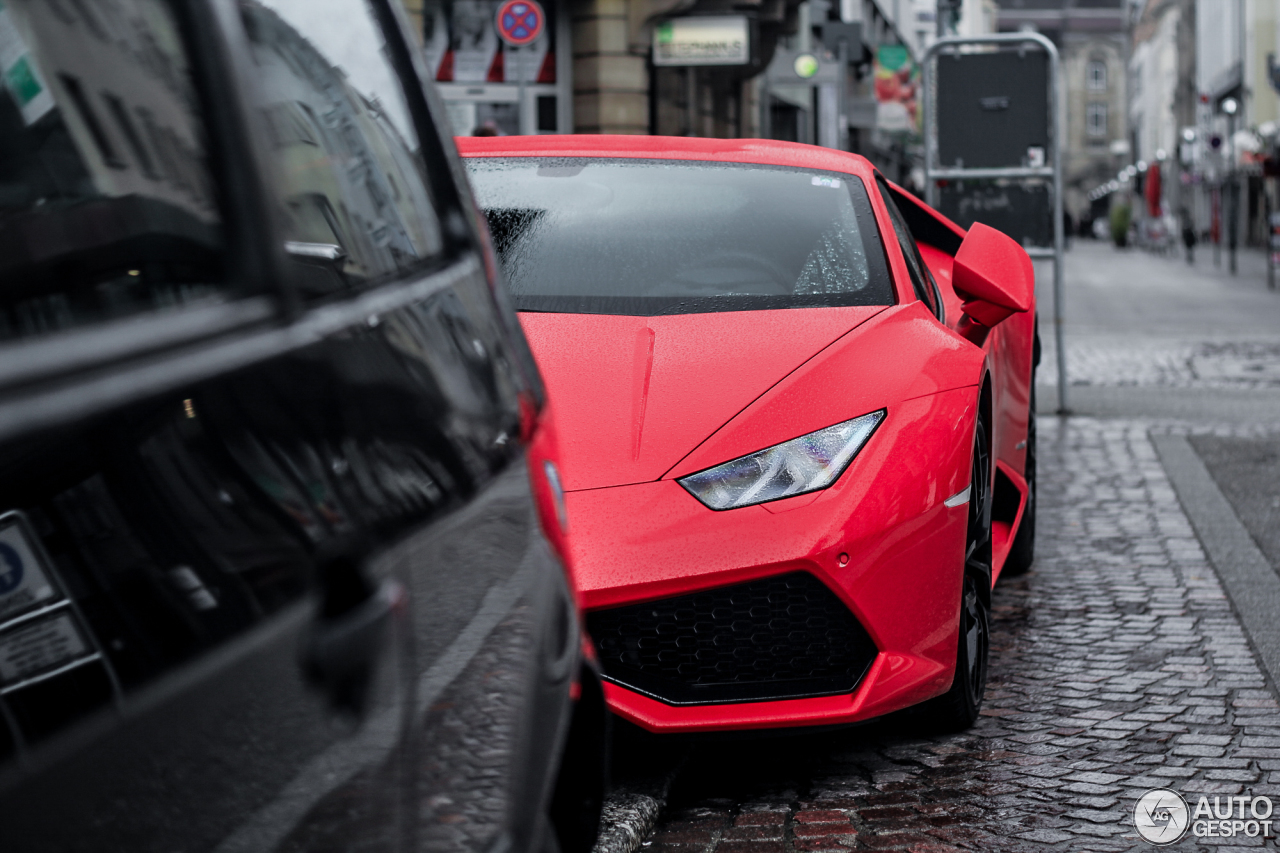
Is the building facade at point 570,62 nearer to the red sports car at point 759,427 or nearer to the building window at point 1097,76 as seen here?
the red sports car at point 759,427

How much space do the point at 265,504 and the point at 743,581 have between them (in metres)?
2.25

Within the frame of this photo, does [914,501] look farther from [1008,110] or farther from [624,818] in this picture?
[1008,110]

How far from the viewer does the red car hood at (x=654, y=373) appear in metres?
3.57


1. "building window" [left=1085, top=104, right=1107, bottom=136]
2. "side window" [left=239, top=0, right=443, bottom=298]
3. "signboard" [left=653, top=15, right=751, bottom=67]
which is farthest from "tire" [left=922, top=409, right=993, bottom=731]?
"building window" [left=1085, top=104, right=1107, bottom=136]

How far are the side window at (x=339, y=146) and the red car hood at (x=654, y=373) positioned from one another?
1558mm

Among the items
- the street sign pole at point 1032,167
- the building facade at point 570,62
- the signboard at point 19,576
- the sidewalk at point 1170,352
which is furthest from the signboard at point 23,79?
the building facade at point 570,62

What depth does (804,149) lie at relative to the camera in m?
5.12

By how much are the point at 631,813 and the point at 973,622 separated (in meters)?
1.14

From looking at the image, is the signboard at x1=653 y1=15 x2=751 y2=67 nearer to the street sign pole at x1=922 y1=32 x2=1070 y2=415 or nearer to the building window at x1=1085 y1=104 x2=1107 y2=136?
the street sign pole at x1=922 y1=32 x2=1070 y2=415

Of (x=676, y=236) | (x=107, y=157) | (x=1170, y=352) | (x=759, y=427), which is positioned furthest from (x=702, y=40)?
(x=107, y=157)

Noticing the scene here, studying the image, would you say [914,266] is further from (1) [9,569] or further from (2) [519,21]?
(2) [519,21]

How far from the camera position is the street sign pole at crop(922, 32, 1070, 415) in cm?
1112

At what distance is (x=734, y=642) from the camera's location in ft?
11.4

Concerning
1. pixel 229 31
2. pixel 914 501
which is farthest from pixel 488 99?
pixel 229 31
